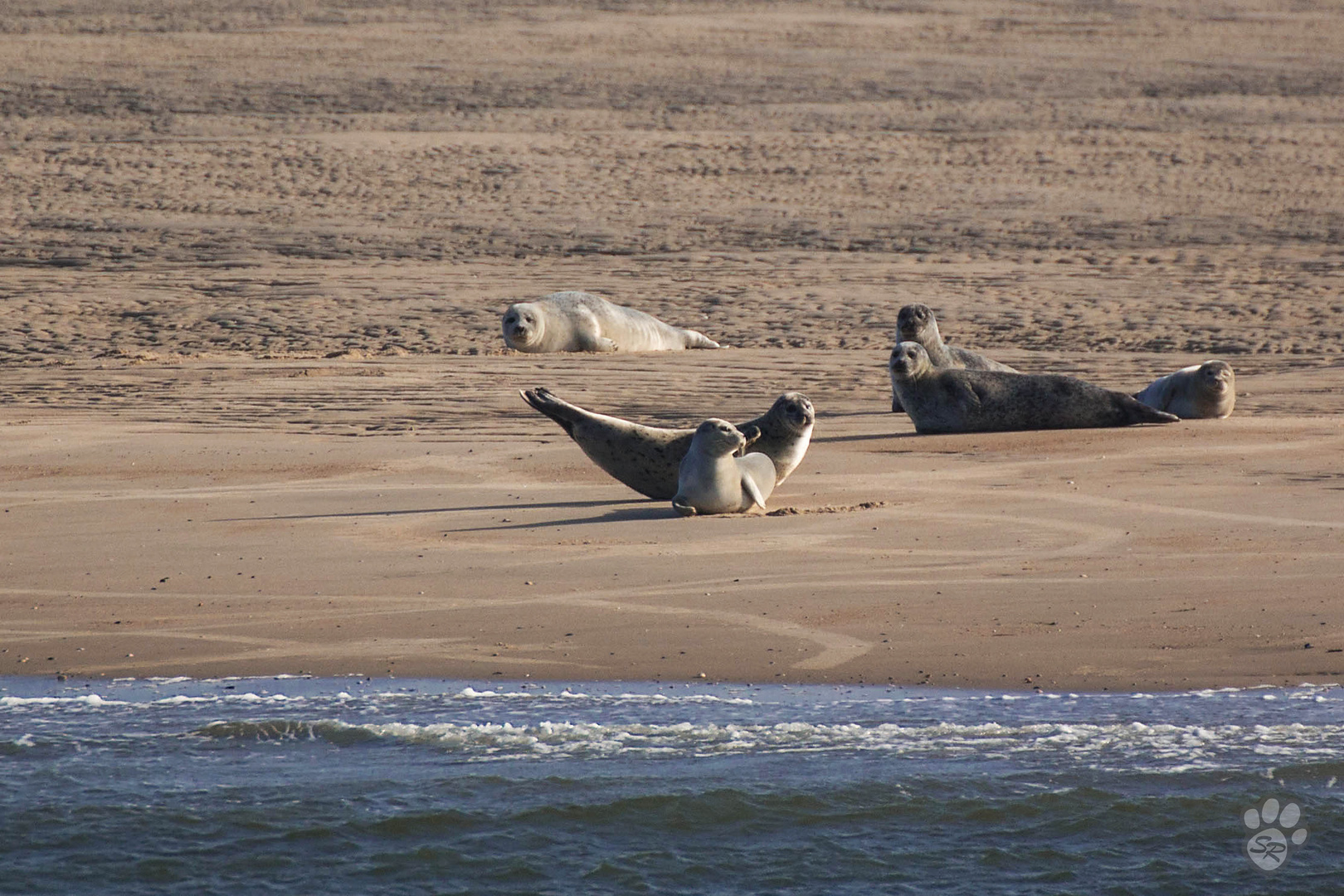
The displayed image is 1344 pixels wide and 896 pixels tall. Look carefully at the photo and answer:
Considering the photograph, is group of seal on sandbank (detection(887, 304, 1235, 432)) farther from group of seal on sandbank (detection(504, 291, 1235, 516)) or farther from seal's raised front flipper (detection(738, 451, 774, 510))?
seal's raised front flipper (detection(738, 451, 774, 510))

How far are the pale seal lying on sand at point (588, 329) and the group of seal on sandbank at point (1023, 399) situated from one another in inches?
160

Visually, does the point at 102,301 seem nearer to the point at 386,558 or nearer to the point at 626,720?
the point at 386,558

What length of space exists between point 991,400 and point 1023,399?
0.17m

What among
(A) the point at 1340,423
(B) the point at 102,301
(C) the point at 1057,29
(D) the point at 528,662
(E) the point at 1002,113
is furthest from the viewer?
(C) the point at 1057,29

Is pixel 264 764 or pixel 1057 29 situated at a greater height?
pixel 1057 29

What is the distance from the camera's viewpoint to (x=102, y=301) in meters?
15.5

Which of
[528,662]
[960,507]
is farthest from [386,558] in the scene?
[960,507]

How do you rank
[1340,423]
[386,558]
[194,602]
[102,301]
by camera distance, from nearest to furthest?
1. [194,602]
2. [386,558]
3. [1340,423]
4. [102,301]

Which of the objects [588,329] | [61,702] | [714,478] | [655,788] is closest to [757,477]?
[714,478]

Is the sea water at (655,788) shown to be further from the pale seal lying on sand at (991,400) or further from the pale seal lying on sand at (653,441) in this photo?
the pale seal lying on sand at (991,400)

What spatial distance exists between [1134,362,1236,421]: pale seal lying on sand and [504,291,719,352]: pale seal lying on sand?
4.44 metres

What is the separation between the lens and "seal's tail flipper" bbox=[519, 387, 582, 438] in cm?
779

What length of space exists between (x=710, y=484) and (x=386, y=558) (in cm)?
141

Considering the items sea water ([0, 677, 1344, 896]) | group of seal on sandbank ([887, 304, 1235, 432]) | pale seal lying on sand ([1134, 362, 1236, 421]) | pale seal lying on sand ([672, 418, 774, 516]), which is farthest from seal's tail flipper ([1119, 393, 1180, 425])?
sea water ([0, 677, 1344, 896])
